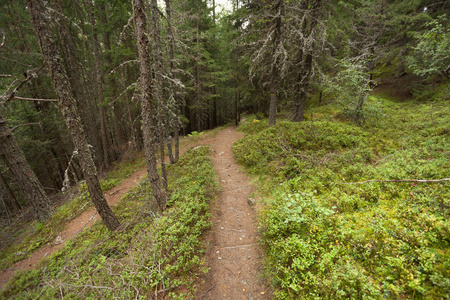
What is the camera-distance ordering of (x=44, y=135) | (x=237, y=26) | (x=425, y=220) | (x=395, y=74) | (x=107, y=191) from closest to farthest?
(x=425, y=220), (x=107, y=191), (x=44, y=135), (x=237, y=26), (x=395, y=74)

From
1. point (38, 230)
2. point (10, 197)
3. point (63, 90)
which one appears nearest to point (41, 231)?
point (38, 230)

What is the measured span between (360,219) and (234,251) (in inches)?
129

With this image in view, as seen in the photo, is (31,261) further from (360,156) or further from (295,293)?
(360,156)

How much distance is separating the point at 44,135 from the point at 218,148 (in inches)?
522

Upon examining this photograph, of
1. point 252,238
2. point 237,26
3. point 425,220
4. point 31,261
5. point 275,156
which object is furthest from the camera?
point 237,26

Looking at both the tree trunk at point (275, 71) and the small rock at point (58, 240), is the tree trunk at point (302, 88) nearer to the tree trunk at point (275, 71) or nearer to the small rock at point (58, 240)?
the tree trunk at point (275, 71)

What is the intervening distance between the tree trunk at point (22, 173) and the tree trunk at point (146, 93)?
6.78 meters

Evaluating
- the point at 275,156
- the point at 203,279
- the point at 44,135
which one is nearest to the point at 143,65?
the point at 203,279

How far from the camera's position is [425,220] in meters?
3.21

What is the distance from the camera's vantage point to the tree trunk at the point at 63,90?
13.2ft

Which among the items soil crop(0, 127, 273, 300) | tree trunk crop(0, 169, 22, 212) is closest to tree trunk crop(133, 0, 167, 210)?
soil crop(0, 127, 273, 300)

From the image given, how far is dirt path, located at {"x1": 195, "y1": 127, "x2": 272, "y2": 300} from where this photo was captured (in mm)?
3830

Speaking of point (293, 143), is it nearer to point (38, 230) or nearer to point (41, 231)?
point (41, 231)

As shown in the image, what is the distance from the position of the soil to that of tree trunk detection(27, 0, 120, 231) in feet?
2.63
